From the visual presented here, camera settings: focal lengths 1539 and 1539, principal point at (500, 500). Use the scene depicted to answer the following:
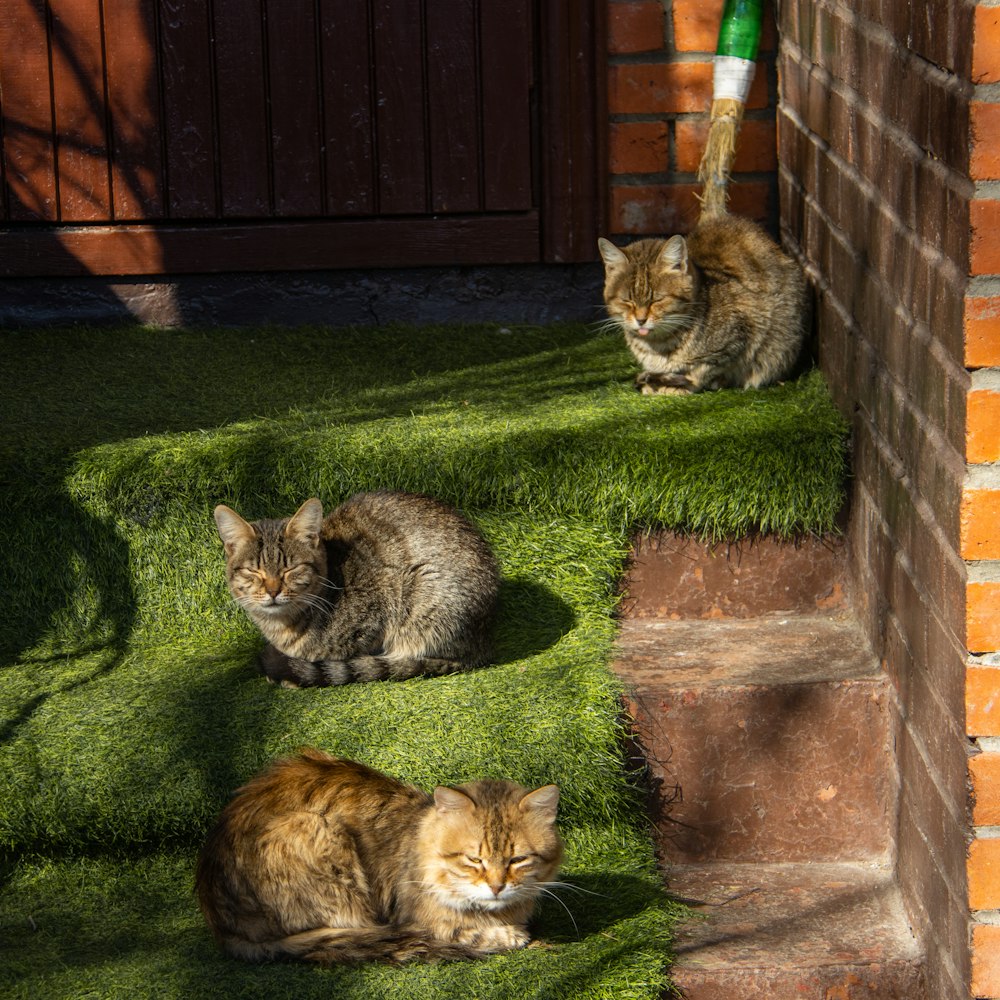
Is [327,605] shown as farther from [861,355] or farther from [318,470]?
[861,355]

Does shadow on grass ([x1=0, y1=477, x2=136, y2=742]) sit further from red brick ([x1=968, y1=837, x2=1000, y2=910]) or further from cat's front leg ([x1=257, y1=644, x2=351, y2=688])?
red brick ([x1=968, y1=837, x2=1000, y2=910])

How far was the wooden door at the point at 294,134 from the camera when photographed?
5707 mm

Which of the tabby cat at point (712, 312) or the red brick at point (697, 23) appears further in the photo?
the red brick at point (697, 23)

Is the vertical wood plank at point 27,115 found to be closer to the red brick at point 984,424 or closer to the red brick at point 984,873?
the red brick at point 984,424

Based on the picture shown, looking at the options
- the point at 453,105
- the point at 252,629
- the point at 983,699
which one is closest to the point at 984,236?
the point at 983,699

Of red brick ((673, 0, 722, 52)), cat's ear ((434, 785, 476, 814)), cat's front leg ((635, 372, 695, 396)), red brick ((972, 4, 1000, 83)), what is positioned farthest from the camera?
red brick ((673, 0, 722, 52))

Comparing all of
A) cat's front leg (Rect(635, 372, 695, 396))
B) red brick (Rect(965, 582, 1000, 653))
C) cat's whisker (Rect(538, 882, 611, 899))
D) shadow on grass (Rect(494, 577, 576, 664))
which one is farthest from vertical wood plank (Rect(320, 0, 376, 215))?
red brick (Rect(965, 582, 1000, 653))

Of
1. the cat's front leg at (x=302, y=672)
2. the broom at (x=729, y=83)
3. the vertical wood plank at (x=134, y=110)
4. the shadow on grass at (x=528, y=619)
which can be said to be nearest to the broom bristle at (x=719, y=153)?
the broom at (x=729, y=83)

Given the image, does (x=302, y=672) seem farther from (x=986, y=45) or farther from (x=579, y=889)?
(x=986, y=45)

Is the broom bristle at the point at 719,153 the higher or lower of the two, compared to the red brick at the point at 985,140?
lower

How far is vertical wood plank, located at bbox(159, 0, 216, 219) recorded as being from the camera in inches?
224

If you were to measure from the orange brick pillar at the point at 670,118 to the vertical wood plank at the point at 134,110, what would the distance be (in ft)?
5.59

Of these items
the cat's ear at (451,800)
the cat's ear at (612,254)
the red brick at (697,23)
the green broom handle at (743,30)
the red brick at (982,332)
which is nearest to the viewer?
the red brick at (982,332)

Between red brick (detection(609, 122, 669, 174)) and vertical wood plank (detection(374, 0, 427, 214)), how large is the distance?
2.37ft
